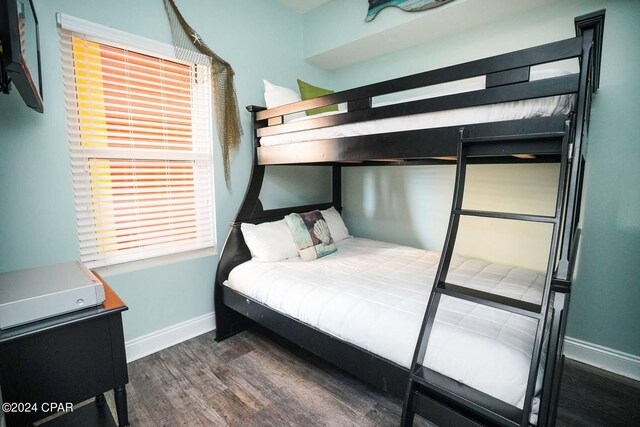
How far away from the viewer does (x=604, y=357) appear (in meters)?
1.99

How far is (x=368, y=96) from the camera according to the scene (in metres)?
1.68

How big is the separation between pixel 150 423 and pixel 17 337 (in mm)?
817

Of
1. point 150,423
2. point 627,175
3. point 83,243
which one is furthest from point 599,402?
point 83,243

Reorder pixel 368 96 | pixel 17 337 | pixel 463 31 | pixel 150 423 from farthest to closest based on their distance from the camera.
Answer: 1. pixel 463 31
2. pixel 368 96
3. pixel 150 423
4. pixel 17 337

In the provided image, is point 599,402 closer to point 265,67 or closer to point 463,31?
point 463,31

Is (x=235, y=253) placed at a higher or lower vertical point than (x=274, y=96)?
lower

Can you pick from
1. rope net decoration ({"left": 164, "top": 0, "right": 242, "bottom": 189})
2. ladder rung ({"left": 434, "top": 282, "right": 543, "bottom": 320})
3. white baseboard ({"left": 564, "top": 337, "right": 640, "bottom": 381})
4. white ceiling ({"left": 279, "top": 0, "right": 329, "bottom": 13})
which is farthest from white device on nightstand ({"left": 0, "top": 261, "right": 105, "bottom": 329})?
white baseboard ({"left": 564, "top": 337, "right": 640, "bottom": 381})

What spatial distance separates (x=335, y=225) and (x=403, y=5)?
70.3 inches

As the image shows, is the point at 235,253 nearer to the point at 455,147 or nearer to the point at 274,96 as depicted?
the point at 274,96

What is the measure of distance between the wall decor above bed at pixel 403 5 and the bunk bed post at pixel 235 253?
3.78ft

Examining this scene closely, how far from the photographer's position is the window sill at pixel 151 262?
1.97 metres

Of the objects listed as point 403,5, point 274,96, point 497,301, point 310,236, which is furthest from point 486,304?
point 403,5

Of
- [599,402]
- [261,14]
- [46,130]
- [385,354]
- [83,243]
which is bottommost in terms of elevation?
[599,402]

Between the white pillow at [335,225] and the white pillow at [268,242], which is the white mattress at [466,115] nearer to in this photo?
the white pillow at [268,242]
